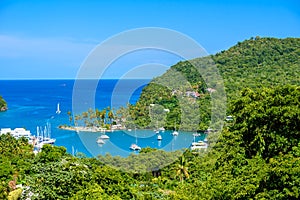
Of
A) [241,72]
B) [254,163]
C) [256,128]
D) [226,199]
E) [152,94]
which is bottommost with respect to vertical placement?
[226,199]

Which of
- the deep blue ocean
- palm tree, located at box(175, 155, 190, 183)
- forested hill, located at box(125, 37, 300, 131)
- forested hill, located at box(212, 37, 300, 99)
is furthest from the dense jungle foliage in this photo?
forested hill, located at box(212, 37, 300, 99)

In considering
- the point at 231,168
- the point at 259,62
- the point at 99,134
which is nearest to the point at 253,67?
the point at 259,62

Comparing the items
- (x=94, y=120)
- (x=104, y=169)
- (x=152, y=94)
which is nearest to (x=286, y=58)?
(x=94, y=120)

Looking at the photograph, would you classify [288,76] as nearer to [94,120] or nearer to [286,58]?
[286,58]

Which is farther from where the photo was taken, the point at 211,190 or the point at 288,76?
the point at 288,76

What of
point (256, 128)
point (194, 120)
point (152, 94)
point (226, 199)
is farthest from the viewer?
point (152, 94)

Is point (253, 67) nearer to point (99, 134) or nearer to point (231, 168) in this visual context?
point (99, 134)

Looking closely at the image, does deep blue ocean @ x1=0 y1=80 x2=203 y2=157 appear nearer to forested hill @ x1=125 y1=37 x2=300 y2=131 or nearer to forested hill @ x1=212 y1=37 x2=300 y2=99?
forested hill @ x1=125 y1=37 x2=300 y2=131

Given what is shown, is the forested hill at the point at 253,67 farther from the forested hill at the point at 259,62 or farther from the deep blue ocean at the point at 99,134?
the deep blue ocean at the point at 99,134

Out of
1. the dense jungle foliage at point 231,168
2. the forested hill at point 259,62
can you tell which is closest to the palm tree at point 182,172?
the dense jungle foliage at point 231,168

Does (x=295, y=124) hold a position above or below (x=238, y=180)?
above
